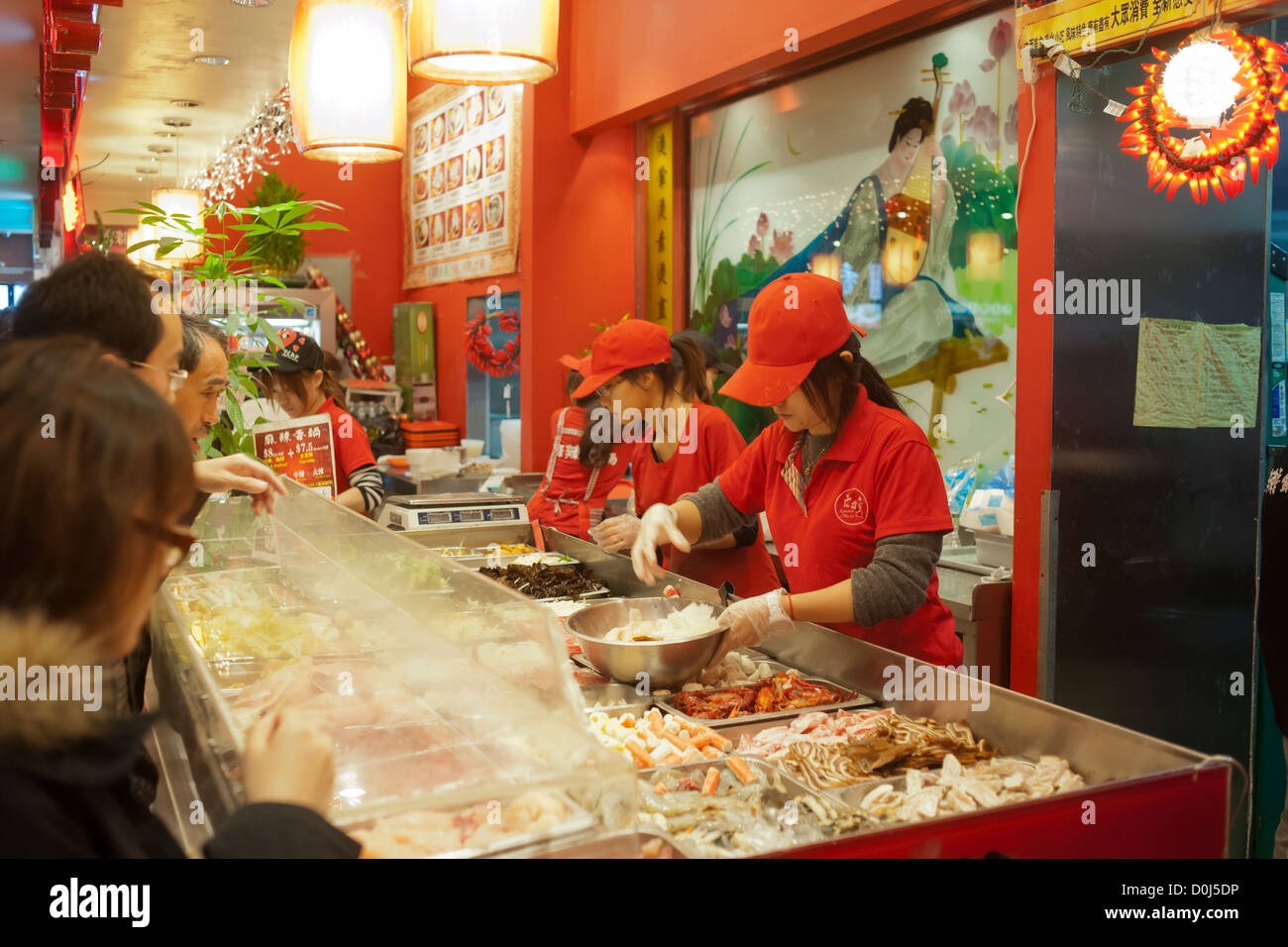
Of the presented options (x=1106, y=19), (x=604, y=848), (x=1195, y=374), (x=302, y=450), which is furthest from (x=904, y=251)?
(x=604, y=848)

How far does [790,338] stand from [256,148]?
863 cm

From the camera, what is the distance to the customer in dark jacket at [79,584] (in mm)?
983

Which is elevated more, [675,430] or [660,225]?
[660,225]

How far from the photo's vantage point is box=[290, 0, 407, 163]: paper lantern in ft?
11.9

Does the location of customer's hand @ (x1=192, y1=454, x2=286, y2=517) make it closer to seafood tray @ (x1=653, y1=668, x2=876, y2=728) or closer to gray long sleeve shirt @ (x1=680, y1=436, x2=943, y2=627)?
seafood tray @ (x1=653, y1=668, x2=876, y2=728)

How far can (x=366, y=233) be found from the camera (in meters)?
9.52

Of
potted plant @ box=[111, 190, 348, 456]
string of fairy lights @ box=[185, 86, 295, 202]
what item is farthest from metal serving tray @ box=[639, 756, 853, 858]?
string of fairy lights @ box=[185, 86, 295, 202]

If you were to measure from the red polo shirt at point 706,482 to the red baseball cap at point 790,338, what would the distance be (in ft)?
3.61

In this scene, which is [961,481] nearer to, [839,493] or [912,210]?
[912,210]

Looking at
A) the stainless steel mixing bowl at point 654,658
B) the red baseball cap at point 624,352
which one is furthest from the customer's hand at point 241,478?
the red baseball cap at point 624,352

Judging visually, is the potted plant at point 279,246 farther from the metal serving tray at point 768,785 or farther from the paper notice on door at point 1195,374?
the metal serving tray at point 768,785
